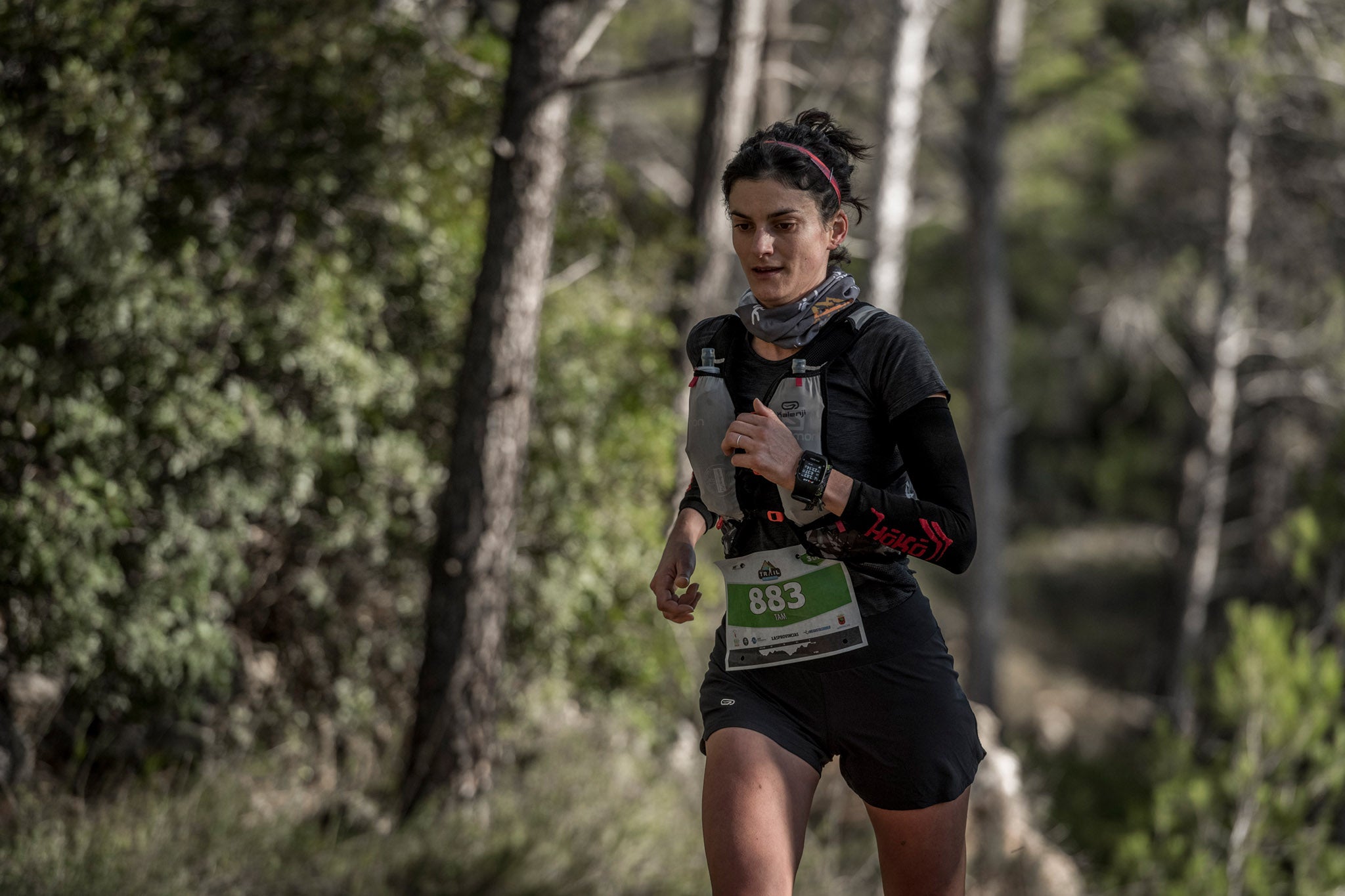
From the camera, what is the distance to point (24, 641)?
14.9 feet

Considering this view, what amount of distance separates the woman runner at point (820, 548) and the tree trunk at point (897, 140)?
26.2 feet

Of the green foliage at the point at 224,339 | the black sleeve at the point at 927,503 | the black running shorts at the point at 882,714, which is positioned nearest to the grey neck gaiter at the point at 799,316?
the black sleeve at the point at 927,503

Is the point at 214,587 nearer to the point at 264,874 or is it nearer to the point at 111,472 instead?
the point at 111,472

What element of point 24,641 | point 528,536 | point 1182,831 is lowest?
point 1182,831

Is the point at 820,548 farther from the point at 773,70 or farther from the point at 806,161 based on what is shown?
the point at 773,70

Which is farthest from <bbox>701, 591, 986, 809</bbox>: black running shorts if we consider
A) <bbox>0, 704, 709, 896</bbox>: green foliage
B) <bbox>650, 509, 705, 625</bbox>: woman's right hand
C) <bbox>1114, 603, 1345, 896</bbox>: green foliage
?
<bbox>1114, 603, 1345, 896</bbox>: green foliage

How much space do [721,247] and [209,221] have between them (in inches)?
157

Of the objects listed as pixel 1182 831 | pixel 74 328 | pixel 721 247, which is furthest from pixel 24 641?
pixel 1182 831

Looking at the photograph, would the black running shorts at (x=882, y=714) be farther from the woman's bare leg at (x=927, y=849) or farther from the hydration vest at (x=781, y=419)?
the hydration vest at (x=781, y=419)

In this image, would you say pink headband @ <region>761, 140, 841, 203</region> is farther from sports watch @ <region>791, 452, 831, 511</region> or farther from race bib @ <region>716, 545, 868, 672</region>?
race bib @ <region>716, 545, 868, 672</region>

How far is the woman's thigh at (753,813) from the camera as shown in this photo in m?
2.29

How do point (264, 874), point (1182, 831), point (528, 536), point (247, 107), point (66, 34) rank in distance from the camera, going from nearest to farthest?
point (264, 874) → point (66, 34) → point (247, 107) → point (528, 536) → point (1182, 831)

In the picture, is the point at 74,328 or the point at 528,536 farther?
the point at 528,536

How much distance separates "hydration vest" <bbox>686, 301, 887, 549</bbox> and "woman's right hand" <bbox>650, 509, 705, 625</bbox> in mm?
130
